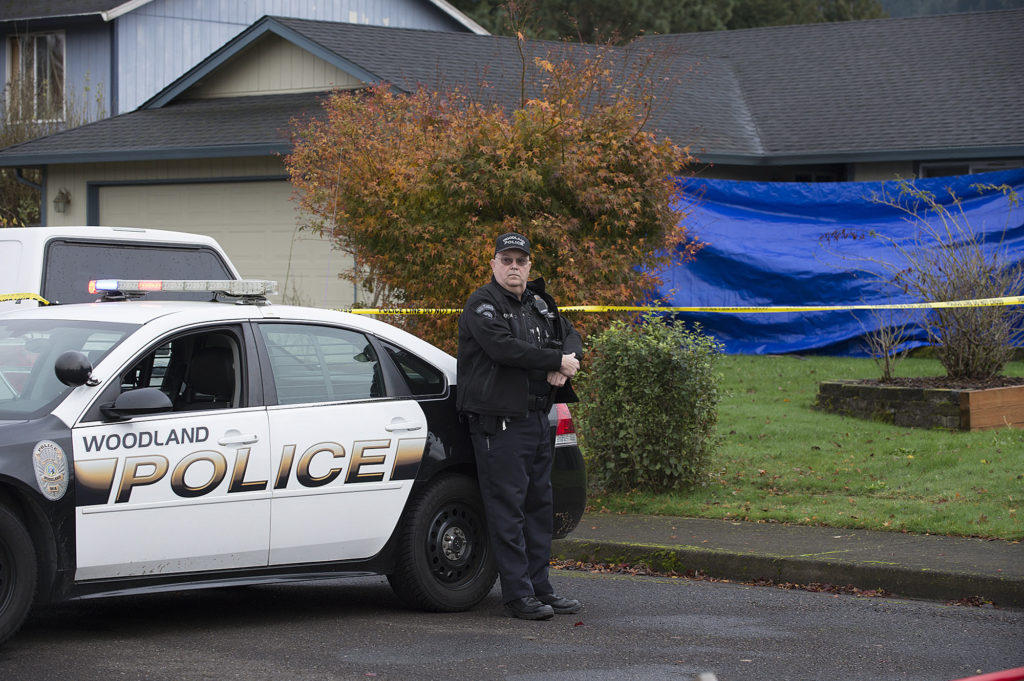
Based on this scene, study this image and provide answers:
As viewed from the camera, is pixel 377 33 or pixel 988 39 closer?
pixel 377 33

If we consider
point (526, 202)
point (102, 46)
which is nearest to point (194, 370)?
point (526, 202)

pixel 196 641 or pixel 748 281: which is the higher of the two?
pixel 748 281

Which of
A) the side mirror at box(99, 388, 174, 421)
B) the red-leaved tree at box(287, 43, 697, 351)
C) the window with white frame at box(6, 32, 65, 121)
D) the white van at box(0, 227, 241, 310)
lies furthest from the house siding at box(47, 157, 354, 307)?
the side mirror at box(99, 388, 174, 421)

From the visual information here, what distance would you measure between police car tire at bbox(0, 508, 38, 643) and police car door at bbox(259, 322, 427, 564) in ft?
3.81

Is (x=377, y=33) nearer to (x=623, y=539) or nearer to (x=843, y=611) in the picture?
(x=623, y=539)

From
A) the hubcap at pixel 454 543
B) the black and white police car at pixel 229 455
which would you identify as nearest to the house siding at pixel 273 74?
the black and white police car at pixel 229 455

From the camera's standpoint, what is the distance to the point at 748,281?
62.0 ft

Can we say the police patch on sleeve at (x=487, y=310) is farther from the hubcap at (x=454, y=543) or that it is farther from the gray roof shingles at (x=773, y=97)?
the gray roof shingles at (x=773, y=97)

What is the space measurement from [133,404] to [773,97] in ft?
59.5

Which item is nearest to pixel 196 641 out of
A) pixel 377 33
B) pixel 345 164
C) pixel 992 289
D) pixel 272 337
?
pixel 272 337

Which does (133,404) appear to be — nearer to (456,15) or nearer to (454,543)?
(454,543)

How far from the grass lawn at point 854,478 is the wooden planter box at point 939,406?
0.17m

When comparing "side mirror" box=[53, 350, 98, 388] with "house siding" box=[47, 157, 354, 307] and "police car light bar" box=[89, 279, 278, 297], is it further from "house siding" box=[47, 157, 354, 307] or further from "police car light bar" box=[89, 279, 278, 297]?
"house siding" box=[47, 157, 354, 307]

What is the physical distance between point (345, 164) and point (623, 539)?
4.60 metres
